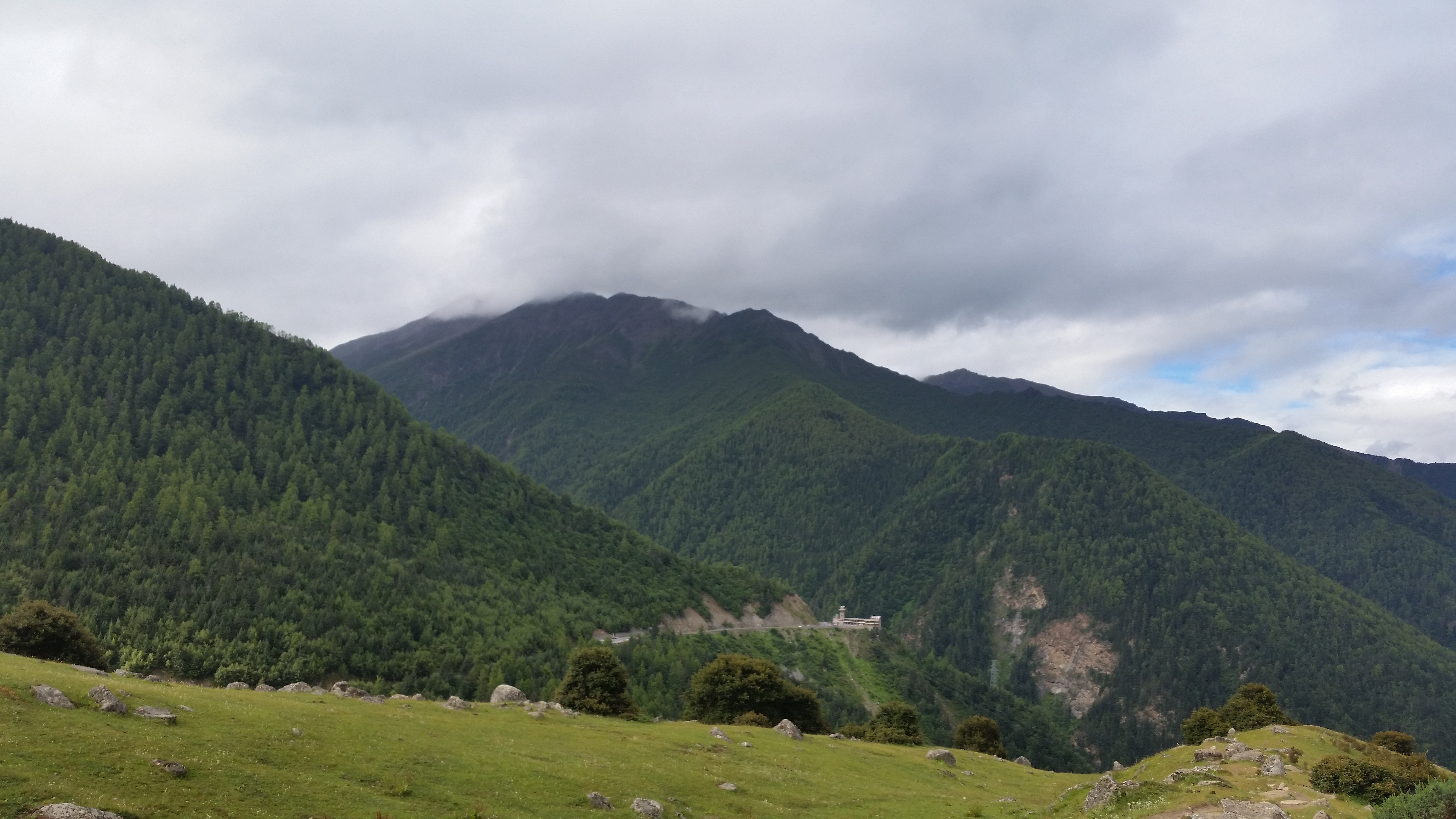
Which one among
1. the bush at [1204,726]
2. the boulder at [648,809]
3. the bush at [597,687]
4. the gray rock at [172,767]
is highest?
the gray rock at [172,767]

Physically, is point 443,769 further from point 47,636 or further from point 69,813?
point 47,636

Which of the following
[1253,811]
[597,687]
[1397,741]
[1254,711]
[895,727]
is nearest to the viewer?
[1253,811]

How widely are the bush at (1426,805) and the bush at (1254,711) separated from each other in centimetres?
5832

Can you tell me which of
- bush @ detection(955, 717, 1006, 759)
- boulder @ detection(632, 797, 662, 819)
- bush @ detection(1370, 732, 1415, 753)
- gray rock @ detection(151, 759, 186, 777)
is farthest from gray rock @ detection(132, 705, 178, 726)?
bush @ detection(955, 717, 1006, 759)

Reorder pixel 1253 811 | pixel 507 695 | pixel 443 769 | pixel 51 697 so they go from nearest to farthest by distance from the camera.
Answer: pixel 51 697 → pixel 1253 811 → pixel 443 769 → pixel 507 695

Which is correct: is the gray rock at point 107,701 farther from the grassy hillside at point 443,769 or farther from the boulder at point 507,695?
the boulder at point 507,695

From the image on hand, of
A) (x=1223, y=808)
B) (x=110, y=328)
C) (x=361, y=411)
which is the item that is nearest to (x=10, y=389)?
(x=110, y=328)

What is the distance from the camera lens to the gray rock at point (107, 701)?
36.4 metres

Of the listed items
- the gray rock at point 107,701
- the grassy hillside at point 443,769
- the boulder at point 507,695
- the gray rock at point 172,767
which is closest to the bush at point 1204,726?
the grassy hillside at point 443,769

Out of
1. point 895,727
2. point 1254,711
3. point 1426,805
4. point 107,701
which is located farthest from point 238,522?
point 1426,805

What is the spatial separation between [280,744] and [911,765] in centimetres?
4924

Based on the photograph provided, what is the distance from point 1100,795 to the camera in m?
43.4

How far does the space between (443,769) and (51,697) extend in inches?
669

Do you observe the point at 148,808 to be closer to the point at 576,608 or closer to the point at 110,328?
the point at 576,608
